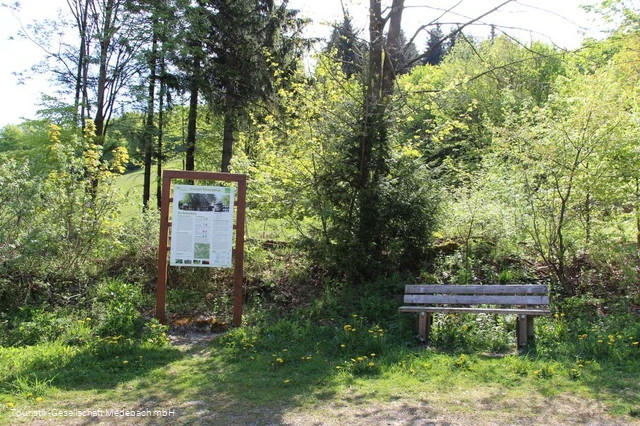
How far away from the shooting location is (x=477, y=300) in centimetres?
657

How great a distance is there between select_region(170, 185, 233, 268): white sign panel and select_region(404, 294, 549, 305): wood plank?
272 cm

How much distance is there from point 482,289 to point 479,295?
0.30m

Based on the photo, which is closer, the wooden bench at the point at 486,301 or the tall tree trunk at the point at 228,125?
the wooden bench at the point at 486,301

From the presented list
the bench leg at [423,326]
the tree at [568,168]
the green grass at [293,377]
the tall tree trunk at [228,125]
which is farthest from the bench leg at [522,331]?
the tall tree trunk at [228,125]

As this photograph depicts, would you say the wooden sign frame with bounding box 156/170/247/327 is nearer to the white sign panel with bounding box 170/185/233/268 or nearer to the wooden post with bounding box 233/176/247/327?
the wooden post with bounding box 233/176/247/327

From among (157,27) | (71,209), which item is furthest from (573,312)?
(157,27)

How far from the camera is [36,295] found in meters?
7.62

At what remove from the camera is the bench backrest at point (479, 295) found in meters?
6.41

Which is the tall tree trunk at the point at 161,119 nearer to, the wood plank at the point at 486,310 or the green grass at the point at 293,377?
the green grass at the point at 293,377

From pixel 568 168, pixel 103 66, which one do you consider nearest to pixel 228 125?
pixel 103 66

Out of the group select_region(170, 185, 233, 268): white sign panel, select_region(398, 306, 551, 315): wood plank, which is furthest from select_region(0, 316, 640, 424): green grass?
select_region(170, 185, 233, 268): white sign panel

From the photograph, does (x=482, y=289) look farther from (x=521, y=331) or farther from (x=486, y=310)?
(x=521, y=331)

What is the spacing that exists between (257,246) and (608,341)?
567 cm

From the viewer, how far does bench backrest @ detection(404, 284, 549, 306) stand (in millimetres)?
6414
